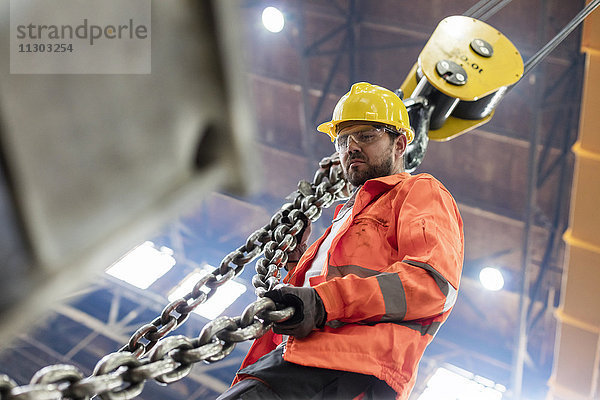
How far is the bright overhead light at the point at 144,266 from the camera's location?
13.4 metres

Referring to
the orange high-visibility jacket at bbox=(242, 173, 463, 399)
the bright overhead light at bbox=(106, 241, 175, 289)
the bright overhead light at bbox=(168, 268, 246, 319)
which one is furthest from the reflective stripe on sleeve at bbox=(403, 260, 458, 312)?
the bright overhead light at bbox=(106, 241, 175, 289)

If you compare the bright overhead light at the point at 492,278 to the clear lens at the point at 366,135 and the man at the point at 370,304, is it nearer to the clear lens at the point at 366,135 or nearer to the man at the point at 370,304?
the clear lens at the point at 366,135

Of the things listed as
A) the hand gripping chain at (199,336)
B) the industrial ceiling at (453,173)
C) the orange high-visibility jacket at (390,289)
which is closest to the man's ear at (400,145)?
the hand gripping chain at (199,336)

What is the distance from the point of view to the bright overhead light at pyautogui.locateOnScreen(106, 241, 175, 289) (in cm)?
1335

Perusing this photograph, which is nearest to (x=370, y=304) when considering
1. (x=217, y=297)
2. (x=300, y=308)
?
(x=300, y=308)

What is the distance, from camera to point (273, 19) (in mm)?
9961

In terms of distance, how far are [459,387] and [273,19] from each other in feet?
23.4

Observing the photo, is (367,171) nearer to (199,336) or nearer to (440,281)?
(440,281)

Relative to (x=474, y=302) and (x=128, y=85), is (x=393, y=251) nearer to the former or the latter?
(x=128, y=85)

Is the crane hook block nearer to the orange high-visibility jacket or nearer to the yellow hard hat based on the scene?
the yellow hard hat

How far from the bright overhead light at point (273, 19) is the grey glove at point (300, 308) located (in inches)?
314

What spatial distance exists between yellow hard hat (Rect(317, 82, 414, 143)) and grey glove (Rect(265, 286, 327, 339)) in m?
1.27

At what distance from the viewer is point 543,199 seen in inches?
412

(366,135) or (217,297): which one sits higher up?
(217,297)
